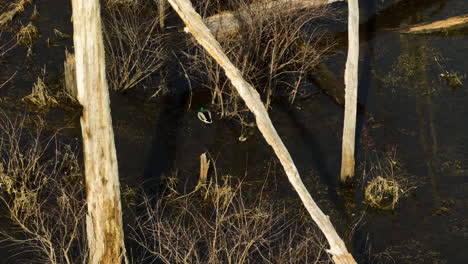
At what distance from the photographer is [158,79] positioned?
492 inches

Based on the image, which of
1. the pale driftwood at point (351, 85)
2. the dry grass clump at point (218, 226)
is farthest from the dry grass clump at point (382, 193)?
the dry grass clump at point (218, 226)

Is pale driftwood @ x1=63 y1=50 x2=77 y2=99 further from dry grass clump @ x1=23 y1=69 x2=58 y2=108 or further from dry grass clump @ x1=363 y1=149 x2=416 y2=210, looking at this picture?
dry grass clump @ x1=363 y1=149 x2=416 y2=210

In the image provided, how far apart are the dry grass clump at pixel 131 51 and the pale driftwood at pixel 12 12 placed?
5.06ft

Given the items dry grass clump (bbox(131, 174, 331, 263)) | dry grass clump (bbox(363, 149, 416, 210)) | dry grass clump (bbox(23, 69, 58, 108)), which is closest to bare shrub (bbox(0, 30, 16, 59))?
dry grass clump (bbox(23, 69, 58, 108))

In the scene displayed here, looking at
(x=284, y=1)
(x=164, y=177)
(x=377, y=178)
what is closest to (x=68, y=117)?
(x=164, y=177)

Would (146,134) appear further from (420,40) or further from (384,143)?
(420,40)

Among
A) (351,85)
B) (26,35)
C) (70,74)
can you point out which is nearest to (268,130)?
(351,85)

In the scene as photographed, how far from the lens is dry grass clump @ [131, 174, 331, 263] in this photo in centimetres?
891

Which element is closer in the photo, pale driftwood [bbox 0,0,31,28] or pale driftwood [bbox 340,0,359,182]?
pale driftwood [bbox 340,0,359,182]

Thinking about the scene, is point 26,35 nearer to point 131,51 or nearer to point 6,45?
point 6,45

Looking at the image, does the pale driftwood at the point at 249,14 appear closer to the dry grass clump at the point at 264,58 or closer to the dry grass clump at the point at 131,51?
the dry grass clump at the point at 264,58

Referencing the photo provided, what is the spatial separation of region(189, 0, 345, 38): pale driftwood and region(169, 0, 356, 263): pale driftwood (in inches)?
175

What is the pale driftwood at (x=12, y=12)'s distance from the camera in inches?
524

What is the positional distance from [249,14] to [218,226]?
3770 millimetres
